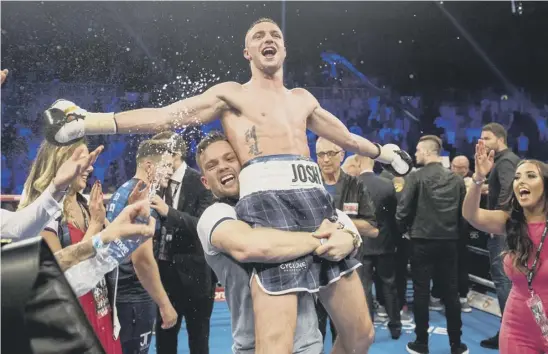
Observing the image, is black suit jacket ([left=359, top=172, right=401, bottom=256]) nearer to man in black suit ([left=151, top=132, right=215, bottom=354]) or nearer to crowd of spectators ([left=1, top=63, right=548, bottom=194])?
crowd of spectators ([left=1, top=63, right=548, bottom=194])

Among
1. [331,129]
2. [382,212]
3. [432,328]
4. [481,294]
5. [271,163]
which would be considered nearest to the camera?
[271,163]

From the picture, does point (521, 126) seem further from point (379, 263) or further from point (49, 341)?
point (49, 341)

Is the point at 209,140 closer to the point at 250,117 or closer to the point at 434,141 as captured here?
the point at 250,117

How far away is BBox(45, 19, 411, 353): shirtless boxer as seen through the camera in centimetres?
138

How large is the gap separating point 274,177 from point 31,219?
1.99ft

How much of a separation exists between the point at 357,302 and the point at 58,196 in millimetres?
823

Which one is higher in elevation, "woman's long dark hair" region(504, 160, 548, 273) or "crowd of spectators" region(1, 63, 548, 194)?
"crowd of spectators" region(1, 63, 548, 194)

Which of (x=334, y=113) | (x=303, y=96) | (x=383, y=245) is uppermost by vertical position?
(x=334, y=113)

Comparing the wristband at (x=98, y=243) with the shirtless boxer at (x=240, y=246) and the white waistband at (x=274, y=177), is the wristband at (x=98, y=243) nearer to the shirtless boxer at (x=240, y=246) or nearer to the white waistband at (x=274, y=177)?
the shirtless boxer at (x=240, y=246)

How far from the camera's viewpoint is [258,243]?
1335 mm

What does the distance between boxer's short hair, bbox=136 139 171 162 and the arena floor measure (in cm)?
145

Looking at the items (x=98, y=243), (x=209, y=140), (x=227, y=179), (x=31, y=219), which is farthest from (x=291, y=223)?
(x=31, y=219)

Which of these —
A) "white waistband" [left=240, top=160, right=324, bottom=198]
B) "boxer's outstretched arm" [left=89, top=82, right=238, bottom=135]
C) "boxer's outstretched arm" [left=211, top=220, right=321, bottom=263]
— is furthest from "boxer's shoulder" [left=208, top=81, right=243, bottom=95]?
"boxer's outstretched arm" [left=211, top=220, right=321, bottom=263]

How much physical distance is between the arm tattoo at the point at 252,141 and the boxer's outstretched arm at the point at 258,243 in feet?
0.70
